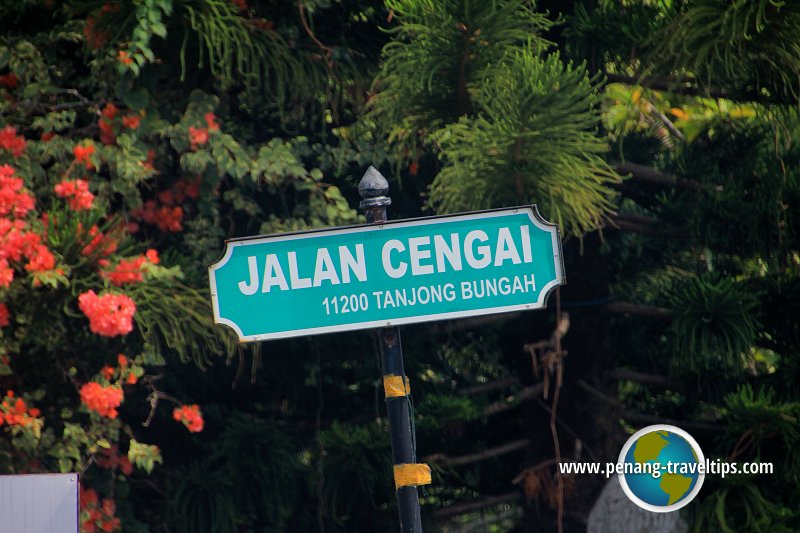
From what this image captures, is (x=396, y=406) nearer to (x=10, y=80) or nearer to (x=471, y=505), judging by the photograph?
(x=10, y=80)

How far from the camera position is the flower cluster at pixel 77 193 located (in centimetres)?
538

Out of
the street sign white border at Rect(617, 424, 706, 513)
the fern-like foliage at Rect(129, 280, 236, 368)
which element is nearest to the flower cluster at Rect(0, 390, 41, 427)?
the fern-like foliage at Rect(129, 280, 236, 368)

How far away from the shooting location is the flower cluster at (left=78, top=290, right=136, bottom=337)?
512 cm

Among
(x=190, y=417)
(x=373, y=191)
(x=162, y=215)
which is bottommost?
(x=190, y=417)

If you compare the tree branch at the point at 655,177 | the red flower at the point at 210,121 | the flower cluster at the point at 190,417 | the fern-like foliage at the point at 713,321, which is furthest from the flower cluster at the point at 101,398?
the tree branch at the point at 655,177

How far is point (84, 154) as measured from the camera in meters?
5.61

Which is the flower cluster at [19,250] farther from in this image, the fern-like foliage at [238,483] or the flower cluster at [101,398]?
the fern-like foliage at [238,483]

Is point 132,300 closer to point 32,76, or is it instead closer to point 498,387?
point 32,76

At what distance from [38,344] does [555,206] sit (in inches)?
103

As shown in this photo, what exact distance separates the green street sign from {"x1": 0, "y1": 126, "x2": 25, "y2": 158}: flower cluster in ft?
8.27

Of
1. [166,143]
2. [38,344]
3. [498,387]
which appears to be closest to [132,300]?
[38,344]

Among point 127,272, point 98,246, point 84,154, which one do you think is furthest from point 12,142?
point 127,272

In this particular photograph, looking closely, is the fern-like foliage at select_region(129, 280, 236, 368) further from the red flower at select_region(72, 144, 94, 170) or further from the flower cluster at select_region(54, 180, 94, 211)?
the red flower at select_region(72, 144, 94, 170)

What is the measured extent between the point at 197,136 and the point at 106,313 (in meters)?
1.18
